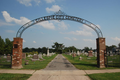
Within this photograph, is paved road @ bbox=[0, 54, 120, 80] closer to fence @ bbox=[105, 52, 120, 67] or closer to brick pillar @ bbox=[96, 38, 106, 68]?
brick pillar @ bbox=[96, 38, 106, 68]

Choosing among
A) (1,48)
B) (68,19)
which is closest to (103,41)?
(68,19)

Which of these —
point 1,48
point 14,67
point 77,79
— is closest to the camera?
point 77,79

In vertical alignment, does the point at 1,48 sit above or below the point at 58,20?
below

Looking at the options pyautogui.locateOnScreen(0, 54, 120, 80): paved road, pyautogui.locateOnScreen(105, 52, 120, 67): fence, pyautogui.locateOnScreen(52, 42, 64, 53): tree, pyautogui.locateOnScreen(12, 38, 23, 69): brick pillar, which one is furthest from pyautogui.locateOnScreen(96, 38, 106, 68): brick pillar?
pyautogui.locateOnScreen(52, 42, 64, 53): tree

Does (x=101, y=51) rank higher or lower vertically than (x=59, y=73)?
higher

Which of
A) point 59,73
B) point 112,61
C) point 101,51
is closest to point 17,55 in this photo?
point 59,73

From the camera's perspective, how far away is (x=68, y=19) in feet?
41.9

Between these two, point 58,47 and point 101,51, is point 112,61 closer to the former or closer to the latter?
point 101,51

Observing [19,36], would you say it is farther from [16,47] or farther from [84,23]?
[84,23]

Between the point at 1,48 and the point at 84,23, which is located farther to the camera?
the point at 1,48

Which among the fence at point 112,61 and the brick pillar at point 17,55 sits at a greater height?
the brick pillar at point 17,55

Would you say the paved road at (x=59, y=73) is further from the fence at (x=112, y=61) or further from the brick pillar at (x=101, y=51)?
the fence at (x=112, y=61)

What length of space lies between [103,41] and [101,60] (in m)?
2.08

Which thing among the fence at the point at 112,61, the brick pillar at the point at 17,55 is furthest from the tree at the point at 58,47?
the brick pillar at the point at 17,55
